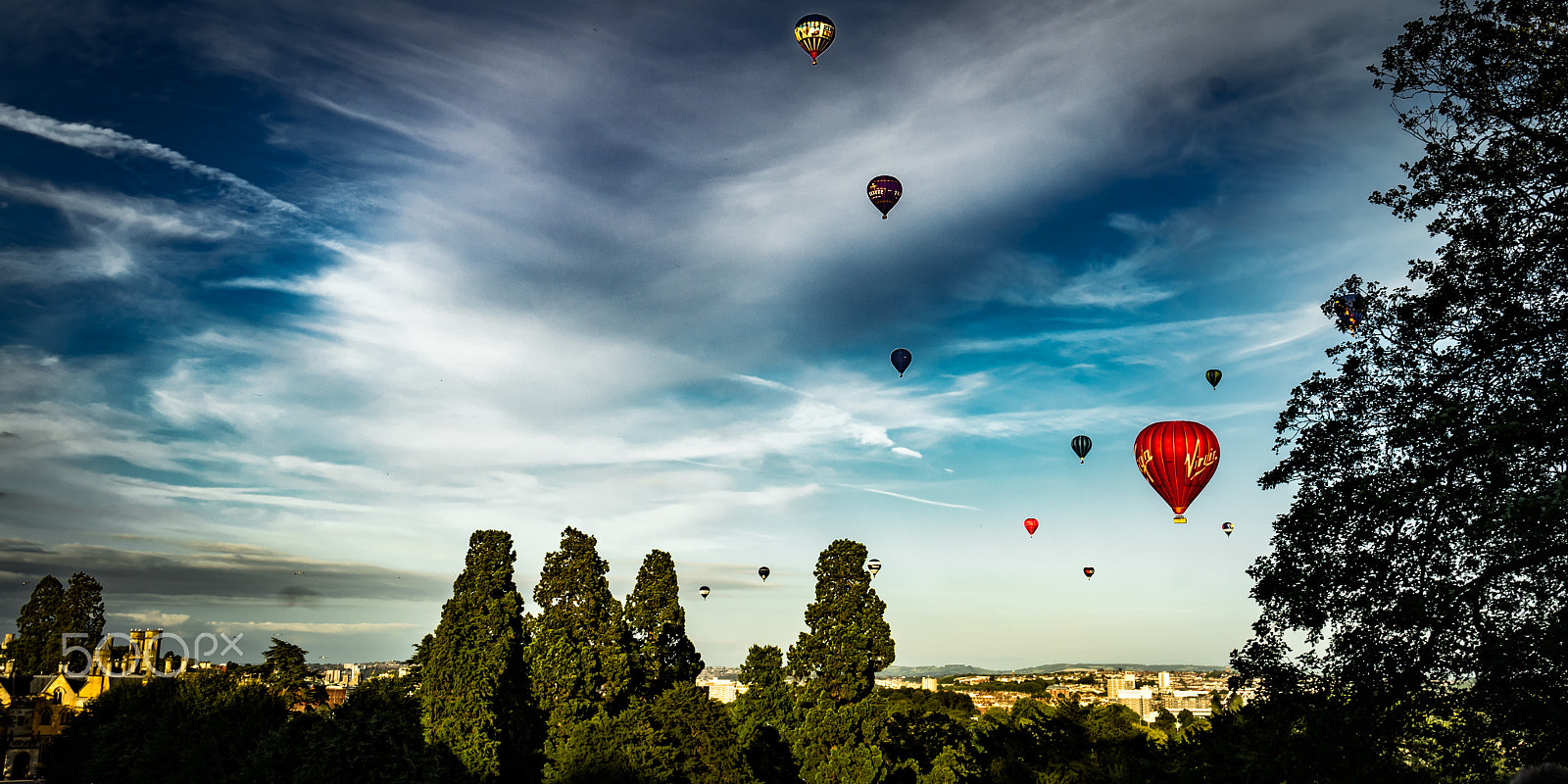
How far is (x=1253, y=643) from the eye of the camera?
20.3 meters

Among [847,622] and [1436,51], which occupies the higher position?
[1436,51]

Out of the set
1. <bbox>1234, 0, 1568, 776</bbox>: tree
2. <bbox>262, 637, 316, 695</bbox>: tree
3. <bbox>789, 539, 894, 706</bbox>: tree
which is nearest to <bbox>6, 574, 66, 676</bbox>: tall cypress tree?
<bbox>262, 637, 316, 695</bbox>: tree

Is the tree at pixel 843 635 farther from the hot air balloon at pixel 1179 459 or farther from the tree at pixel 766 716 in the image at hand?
the hot air balloon at pixel 1179 459

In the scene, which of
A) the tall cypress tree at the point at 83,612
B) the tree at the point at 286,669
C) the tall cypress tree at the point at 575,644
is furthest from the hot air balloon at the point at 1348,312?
the tall cypress tree at the point at 83,612

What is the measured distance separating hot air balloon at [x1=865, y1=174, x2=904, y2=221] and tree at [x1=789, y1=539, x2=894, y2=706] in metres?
16.8

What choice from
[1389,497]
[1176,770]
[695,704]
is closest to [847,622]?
[695,704]

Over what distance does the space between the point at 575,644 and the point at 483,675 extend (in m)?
4.68

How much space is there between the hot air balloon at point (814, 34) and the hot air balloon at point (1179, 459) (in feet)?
76.1

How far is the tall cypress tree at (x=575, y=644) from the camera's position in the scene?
146ft

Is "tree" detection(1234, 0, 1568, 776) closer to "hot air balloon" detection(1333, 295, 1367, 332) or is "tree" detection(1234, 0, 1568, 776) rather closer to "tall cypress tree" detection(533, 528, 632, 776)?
"hot air balloon" detection(1333, 295, 1367, 332)

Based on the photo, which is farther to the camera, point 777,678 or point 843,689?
point 777,678

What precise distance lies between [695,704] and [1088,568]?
52.9 metres

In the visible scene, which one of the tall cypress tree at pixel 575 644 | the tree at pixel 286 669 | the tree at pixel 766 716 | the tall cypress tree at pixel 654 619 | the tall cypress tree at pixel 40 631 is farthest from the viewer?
the tall cypress tree at pixel 40 631

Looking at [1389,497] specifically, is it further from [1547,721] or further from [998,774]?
[998,774]
